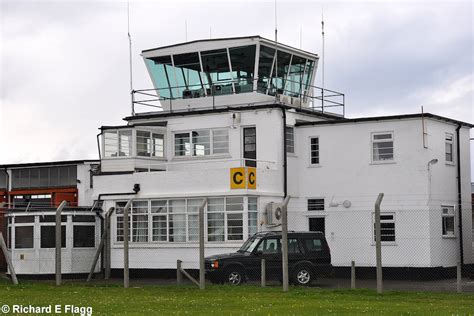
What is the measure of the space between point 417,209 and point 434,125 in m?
3.22

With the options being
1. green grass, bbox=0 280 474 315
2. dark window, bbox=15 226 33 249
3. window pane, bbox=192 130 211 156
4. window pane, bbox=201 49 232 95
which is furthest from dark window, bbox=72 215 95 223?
green grass, bbox=0 280 474 315

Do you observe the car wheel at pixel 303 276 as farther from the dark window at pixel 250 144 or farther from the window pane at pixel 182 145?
the window pane at pixel 182 145

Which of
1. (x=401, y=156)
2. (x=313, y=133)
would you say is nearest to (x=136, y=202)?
(x=313, y=133)

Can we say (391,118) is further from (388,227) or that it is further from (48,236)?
(48,236)

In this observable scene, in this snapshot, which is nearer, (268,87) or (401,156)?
(401,156)

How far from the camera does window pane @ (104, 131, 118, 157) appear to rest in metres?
37.8

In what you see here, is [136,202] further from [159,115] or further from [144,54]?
[144,54]

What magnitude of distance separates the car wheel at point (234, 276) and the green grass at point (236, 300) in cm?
196

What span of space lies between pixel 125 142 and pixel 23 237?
567cm

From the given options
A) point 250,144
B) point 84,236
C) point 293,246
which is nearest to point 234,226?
point 250,144

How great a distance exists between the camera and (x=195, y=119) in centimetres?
3756

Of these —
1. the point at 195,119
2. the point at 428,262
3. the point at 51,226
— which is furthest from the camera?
the point at 195,119

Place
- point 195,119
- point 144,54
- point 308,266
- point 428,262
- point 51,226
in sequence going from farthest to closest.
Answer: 1. point 144,54
2. point 195,119
3. point 51,226
4. point 428,262
5. point 308,266

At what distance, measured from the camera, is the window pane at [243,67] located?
1491 inches
